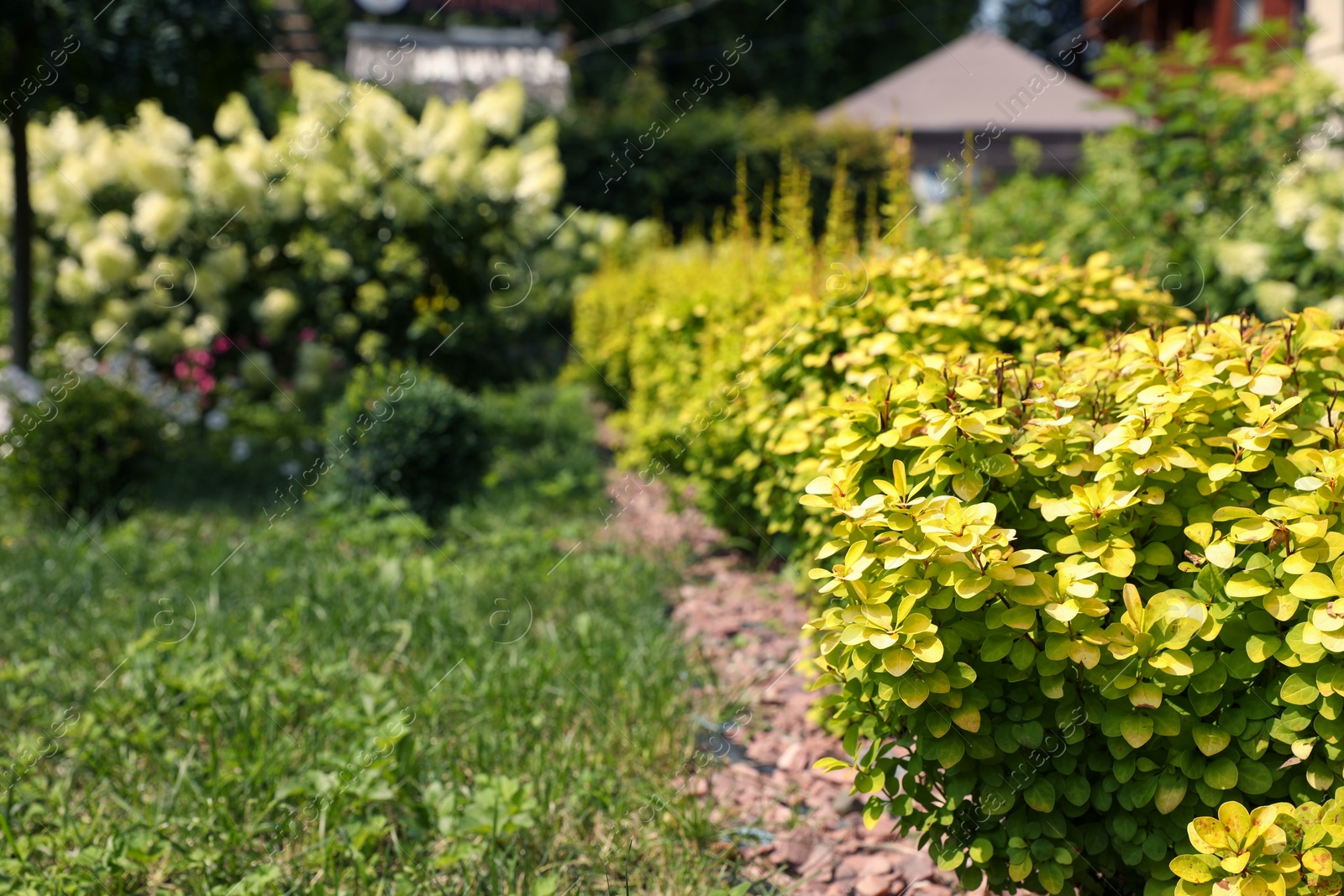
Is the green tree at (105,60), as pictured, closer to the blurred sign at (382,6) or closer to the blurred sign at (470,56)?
the blurred sign at (470,56)

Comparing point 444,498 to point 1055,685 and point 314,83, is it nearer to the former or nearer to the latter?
point 314,83

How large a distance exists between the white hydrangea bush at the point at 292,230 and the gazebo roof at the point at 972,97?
11.8m

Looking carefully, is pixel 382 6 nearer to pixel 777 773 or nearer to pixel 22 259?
pixel 22 259

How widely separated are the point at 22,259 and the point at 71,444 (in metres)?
1.53

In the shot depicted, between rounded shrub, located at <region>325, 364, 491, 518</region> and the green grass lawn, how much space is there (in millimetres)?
692

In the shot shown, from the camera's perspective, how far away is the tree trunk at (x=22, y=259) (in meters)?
5.46

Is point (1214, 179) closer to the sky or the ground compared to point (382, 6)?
Answer: closer to the ground

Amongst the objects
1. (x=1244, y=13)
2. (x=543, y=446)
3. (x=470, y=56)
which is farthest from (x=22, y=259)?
(x=1244, y=13)

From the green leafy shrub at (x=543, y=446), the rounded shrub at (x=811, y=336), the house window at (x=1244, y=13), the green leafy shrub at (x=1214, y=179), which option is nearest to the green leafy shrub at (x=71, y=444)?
the green leafy shrub at (x=543, y=446)

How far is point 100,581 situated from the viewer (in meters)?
3.80

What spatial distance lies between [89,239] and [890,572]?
617 centimetres

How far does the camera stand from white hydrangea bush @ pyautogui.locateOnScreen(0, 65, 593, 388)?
19.7ft

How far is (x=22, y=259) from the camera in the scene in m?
5.57

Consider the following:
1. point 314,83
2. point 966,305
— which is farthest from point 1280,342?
point 314,83
